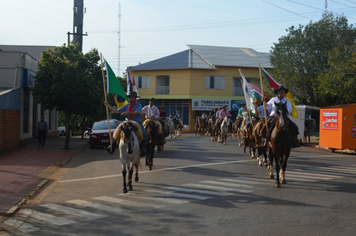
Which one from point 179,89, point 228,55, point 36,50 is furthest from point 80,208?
point 228,55

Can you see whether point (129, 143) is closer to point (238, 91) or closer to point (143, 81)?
point (143, 81)

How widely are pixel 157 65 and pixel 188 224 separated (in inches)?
1902

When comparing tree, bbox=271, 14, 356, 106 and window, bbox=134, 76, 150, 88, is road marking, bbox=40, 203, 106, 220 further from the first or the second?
window, bbox=134, 76, 150, 88

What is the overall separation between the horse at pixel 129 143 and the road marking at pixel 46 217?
96.5 inches

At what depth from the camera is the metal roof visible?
53.6 metres

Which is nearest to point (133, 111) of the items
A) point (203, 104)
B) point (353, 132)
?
point (353, 132)

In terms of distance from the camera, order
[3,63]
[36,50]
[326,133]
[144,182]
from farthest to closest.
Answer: [36,50], [3,63], [326,133], [144,182]

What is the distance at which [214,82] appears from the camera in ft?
177

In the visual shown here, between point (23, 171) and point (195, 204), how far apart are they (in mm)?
8648

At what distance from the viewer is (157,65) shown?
2164 inches

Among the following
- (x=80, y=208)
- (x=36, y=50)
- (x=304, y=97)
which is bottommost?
(x=80, y=208)

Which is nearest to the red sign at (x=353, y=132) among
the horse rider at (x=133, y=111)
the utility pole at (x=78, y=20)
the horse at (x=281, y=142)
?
the horse at (x=281, y=142)

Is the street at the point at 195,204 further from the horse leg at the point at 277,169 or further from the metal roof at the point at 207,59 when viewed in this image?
the metal roof at the point at 207,59

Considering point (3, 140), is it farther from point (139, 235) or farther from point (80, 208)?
point (139, 235)
